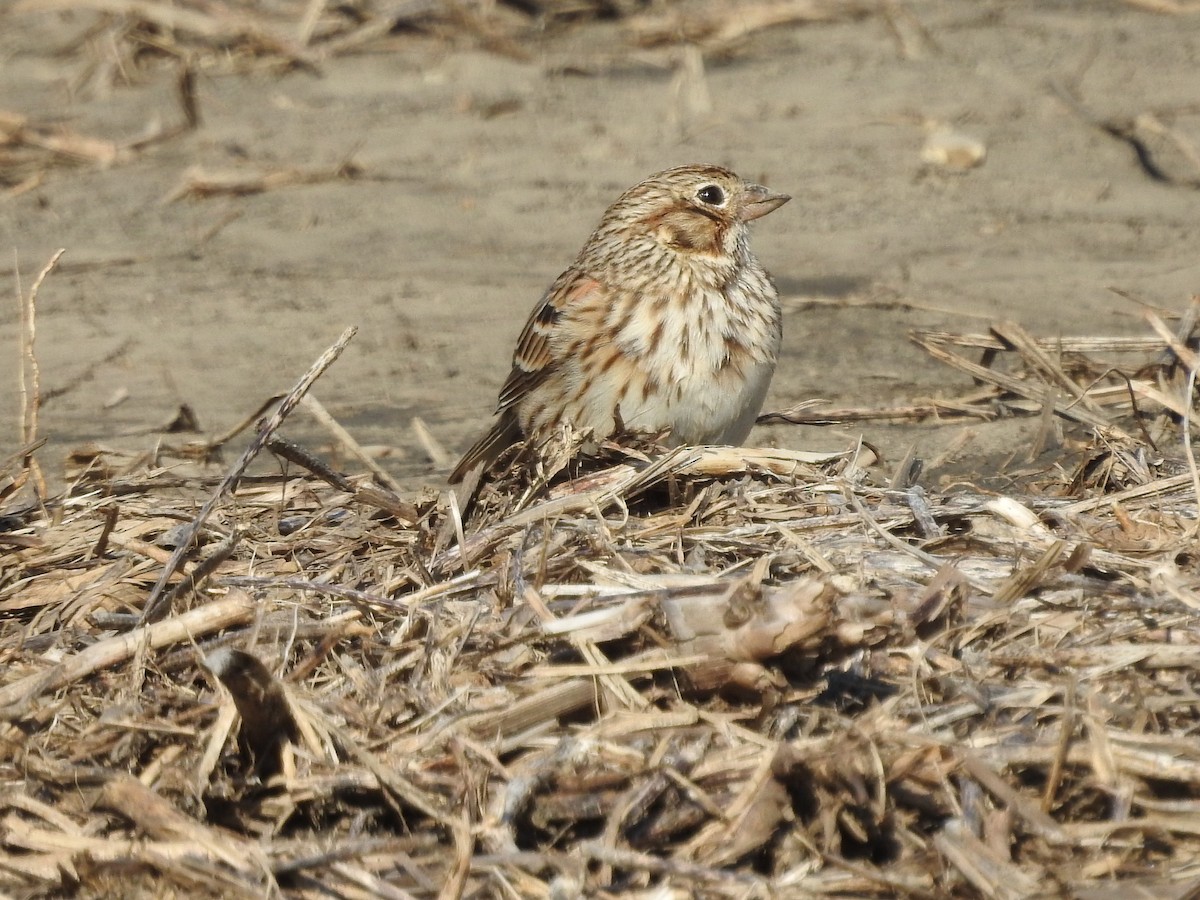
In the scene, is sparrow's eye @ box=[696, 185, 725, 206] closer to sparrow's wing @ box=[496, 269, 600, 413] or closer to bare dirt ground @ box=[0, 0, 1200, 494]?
sparrow's wing @ box=[496, 269, 600, 413]

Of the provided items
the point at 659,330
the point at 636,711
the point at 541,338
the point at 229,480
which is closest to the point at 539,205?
the point at 541,338

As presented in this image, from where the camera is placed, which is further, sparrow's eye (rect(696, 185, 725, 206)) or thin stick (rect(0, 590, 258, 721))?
sparrow's eye (rect(696, 185, 725, 206))

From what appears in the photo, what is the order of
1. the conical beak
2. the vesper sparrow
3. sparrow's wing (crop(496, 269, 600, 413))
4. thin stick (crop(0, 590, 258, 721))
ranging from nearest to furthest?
thin stick (crop(0, 590, 258, 721)), the vesper sparrow, sparrow's wing (crop(496, 269, 600, 413)), the conical beak

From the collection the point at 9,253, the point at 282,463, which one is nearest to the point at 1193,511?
the point at 282,463

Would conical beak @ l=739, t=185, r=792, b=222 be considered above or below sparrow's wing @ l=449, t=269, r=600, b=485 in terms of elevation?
above

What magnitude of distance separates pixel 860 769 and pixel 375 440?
3241mm

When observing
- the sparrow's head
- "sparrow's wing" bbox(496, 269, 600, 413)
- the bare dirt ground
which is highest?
the sparrow's head

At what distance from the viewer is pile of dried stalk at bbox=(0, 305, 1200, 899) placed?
2914 mm

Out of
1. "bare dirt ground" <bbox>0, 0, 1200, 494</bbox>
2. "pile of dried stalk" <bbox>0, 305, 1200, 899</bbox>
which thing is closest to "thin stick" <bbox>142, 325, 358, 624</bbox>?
"pile of dried stalk" <bbox>0, 305, 1200, 899</bbox>

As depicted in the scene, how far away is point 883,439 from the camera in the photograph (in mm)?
5449

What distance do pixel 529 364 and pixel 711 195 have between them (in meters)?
0.71

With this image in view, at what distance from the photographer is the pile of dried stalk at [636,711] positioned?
2.91 meters

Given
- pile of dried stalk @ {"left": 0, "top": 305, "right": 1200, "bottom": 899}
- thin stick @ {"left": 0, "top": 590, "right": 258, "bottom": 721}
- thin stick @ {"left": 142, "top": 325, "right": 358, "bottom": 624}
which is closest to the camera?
pile of dried stalk @ {"left": 0, "top": 305, "right": 1200, "bottom": 899}

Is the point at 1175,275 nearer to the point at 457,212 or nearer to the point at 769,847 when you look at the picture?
the point at 457,212
